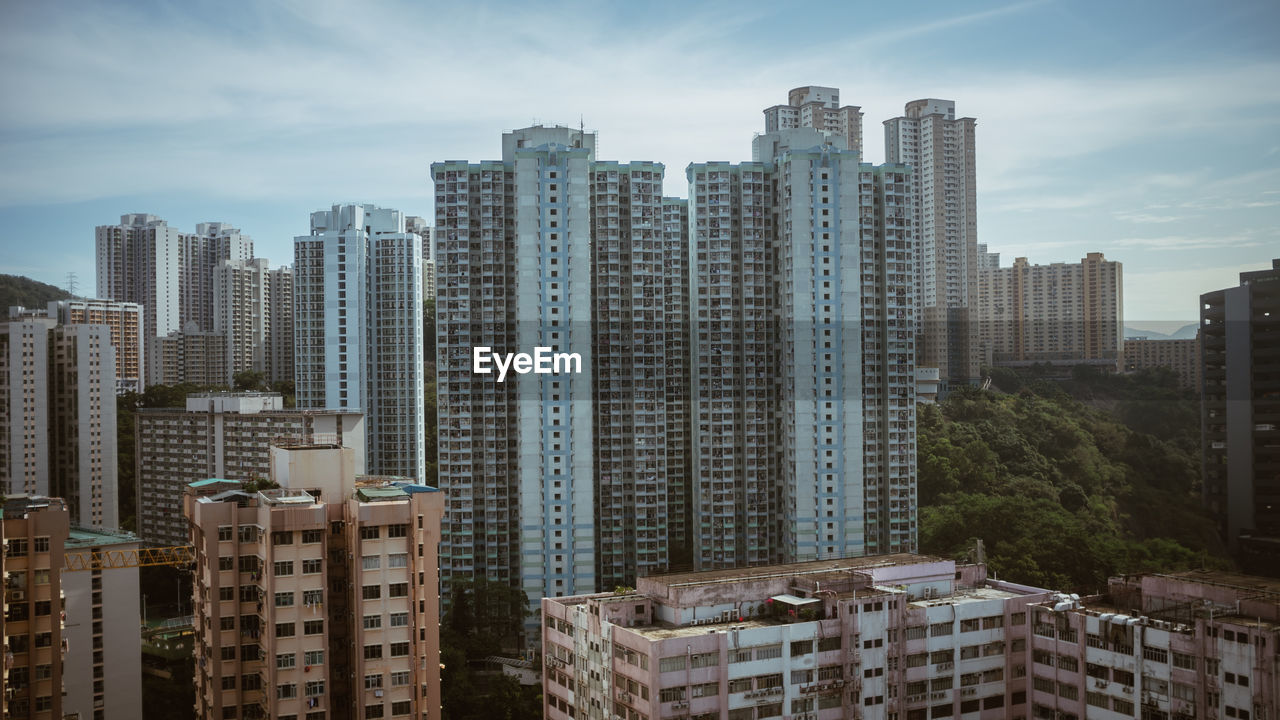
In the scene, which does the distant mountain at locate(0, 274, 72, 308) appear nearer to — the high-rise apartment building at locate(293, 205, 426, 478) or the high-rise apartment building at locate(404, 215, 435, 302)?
the high-rise apartment building at locate(293, 205, 426, 478)

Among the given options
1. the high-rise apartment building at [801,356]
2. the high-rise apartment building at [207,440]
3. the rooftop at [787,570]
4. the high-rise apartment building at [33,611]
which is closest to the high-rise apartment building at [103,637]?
the high-rise apartment building at [207,440]

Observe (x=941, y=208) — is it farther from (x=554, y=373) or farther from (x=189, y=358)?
(x=189, y=358)

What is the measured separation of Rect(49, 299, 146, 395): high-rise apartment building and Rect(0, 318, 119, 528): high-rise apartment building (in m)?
1.45

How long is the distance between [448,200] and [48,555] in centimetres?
871

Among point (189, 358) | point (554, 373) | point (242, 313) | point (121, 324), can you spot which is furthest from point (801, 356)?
point (189, 358)

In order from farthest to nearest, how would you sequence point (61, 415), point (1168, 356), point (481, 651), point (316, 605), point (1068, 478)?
point (61, 415) → point (1068, 478) → point (1168, 356) → point (481, 651) → point (316, 605)

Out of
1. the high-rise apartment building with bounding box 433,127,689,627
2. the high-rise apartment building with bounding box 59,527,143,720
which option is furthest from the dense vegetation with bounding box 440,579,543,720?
the high-rise apartment building with bounding box 59,527,143,720

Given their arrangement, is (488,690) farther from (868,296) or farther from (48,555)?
(868,296)

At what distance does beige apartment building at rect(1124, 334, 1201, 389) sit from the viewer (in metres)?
13.7

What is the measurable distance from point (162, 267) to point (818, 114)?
15870 mm

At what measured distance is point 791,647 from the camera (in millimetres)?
7785

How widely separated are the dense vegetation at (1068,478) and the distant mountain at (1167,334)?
63 centimetres

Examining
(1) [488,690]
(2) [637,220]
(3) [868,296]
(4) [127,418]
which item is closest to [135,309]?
(4) [127,418]

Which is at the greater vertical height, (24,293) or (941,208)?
(941,208)
